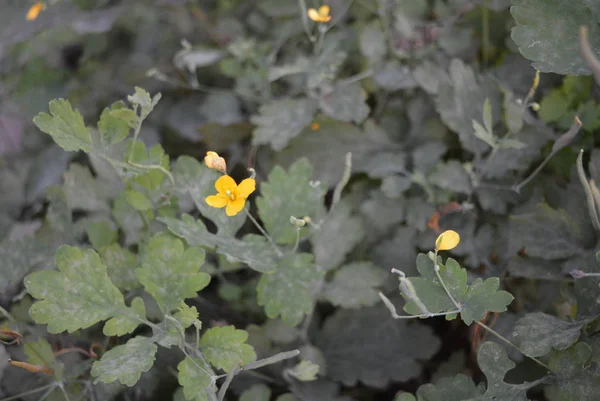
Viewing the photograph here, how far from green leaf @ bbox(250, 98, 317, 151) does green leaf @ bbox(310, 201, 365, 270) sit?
1.00 ft

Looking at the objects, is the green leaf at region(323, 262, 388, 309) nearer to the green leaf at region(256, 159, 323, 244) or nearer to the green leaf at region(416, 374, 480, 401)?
the green leaf at region(256, 159, 323, 244)

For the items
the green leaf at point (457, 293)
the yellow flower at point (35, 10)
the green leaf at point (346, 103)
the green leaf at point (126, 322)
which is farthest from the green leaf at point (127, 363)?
the yellow flower at point (35, 10)

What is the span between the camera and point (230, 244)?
49.6 inches

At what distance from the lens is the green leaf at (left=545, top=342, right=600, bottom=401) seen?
41.8 inches

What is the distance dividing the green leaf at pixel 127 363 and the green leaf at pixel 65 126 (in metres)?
0.45

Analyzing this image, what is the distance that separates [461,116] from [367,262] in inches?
21.0

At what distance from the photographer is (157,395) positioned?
1.46 metres

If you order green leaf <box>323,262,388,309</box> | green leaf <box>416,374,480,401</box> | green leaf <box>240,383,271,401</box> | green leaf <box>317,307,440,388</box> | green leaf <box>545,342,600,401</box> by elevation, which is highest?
green leaf <box>545,342,600,401</box>

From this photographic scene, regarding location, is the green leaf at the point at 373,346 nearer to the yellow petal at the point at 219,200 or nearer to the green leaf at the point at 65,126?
the yellow petal at the point at 219,200

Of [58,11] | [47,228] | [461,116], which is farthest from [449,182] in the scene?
[58,11]

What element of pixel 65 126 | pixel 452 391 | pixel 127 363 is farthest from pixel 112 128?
pixel 452 391

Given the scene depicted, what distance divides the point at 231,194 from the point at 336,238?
1.49 feet

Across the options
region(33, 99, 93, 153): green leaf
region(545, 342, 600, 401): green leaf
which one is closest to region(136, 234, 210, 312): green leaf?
region(33, 99, 93, 153): green leaf

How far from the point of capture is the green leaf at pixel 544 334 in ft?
3.53
